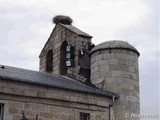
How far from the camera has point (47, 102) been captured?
56.4 ft

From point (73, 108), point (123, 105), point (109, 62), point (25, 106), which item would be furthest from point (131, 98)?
point (25, 106)

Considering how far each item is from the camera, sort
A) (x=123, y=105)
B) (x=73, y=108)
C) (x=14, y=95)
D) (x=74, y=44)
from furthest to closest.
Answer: (x=74, y=44) → (x=123, y=105) → (x=73, y=108) → (x=14, y=95)

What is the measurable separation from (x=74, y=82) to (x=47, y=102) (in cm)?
335

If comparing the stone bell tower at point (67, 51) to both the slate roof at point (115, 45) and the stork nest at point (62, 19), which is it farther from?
the slate roof at point (115, 45)

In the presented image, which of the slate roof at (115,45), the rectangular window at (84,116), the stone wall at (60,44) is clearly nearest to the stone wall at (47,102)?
the rectangular window at (84,116)

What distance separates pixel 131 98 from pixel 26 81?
577 centimetres

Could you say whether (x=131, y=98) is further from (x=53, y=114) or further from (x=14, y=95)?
(x=14, y=95)

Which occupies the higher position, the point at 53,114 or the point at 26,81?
the point at 26,81

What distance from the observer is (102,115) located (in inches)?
736

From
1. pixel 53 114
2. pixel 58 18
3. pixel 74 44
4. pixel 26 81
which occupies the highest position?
pixel 58 18

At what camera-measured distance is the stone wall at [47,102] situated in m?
16.2

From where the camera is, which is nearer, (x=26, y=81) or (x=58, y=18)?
(x=26, y=81)

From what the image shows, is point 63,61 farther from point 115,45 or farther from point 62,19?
point 115,45

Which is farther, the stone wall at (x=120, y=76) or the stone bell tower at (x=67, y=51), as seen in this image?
the stone bell tower at (x=67, y=51)
